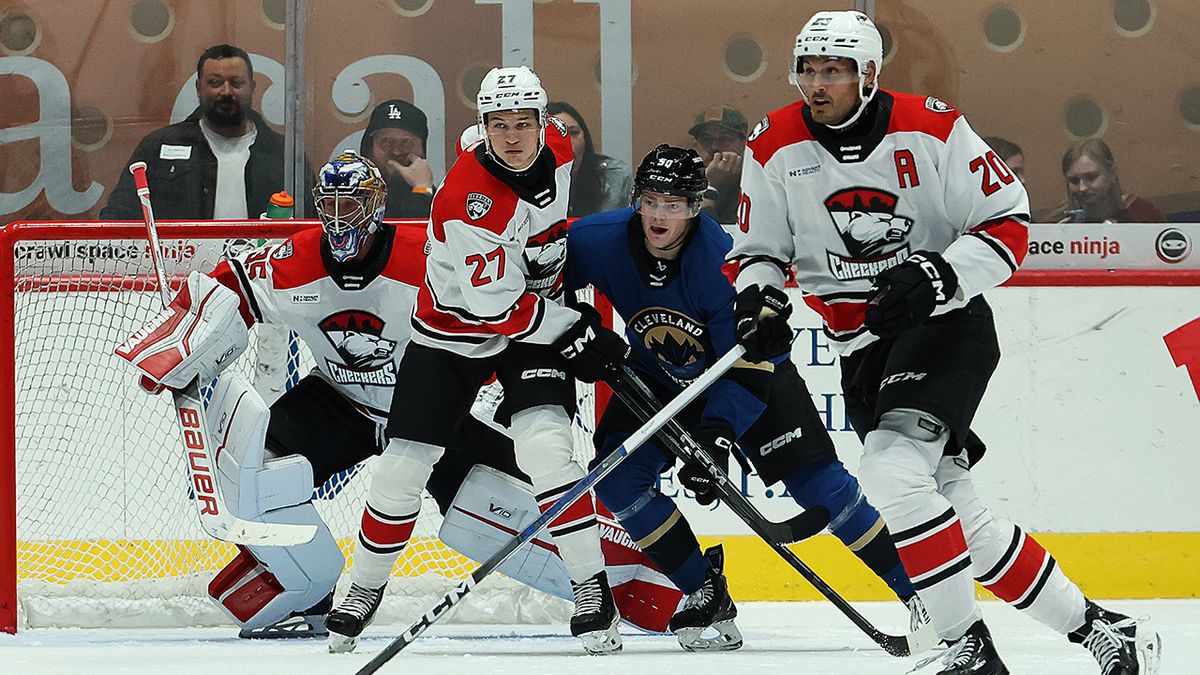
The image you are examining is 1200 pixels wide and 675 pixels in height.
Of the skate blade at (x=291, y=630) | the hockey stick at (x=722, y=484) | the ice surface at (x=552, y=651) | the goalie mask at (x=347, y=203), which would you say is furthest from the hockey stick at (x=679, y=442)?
the skate blade at (x=291, y=630)

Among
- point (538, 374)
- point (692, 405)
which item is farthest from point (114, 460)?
point (692, 405)

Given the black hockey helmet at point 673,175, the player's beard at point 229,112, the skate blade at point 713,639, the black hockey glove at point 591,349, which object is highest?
the player's beard at point 229,112

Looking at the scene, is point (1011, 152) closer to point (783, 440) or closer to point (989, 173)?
point (783, 440)

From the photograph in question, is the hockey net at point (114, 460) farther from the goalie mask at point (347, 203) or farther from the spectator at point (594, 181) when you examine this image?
the spectator at point (594, 181)

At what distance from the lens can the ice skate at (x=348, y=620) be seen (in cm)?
324

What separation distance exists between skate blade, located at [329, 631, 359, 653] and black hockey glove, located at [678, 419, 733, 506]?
730 millimetres

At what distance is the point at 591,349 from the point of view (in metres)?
3.28

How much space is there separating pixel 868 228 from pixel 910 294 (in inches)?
9.7

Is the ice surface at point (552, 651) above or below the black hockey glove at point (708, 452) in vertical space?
below

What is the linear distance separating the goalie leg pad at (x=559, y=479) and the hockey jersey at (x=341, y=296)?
1.48 feet

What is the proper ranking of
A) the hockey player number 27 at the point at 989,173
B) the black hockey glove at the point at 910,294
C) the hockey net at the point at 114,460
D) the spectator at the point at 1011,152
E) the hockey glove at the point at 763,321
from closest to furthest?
1. the black hockey glove at the point at 910,294
2. the hockey player number 27 at the point at 989,173
3. the hockey glove at the point at 763,321
4. the hockey net at the point at 114,460
5. the spectator at the point at 1011,152

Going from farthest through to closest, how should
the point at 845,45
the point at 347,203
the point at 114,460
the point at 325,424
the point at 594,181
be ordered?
1. the point at 594,181
2. the point at 114,460
3. the point at 325,424
4. the point at 347,203
5. the point at 845,45

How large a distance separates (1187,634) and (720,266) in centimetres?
122

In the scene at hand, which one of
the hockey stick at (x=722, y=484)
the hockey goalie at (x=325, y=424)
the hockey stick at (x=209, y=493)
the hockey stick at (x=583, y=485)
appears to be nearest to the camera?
Answer: the hockey stick at (x=583, y=485)
